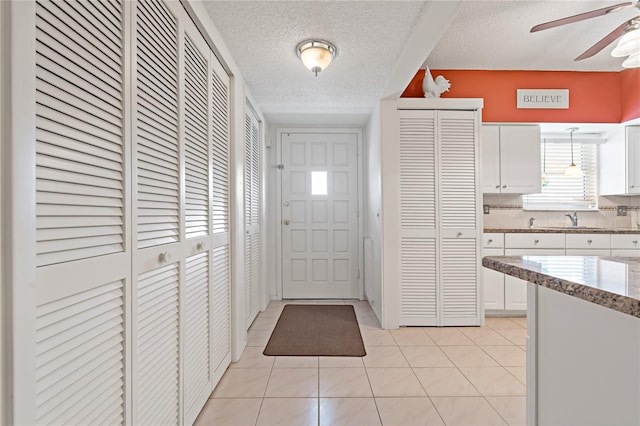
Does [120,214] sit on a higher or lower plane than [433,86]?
lower

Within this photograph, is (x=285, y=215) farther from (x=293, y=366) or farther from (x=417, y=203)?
(x=293, y=366)

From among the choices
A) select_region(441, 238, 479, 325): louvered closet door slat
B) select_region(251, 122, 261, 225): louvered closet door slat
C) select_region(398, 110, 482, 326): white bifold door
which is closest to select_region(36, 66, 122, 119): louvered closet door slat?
select_region(251, 122, 261, 225): louvered closet door slat

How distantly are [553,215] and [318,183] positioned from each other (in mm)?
2832

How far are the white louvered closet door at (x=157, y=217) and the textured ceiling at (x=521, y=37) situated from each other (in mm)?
2031

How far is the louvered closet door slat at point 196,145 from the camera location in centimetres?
157

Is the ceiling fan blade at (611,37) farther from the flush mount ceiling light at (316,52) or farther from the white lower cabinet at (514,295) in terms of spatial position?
the white lower cabinet at (514,295)

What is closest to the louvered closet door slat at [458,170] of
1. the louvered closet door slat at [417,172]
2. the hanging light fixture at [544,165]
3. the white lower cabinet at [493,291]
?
the louvered closet door slat at [417,172]

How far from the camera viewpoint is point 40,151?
713 millimetres

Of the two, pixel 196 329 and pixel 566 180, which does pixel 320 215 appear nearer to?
pixel 196 329

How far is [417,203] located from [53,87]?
110 inches

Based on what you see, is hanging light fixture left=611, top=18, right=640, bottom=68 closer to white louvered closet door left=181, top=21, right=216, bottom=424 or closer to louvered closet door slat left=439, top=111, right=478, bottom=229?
louvered closet door slat left=439, top=111, right=478, bottom=229

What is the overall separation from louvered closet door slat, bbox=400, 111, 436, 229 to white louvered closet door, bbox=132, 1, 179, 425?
218 centimetres

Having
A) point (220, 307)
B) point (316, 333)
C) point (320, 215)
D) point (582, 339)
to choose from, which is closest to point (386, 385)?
point (316, 333)

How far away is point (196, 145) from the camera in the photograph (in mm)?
1677
